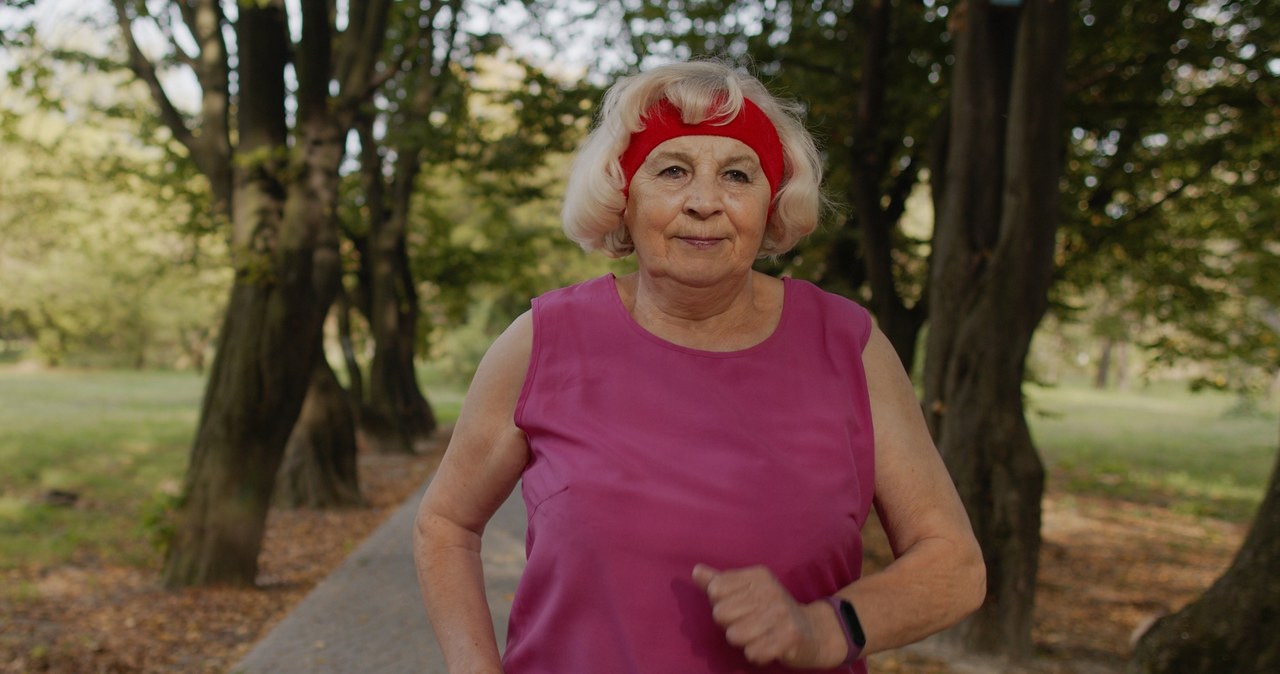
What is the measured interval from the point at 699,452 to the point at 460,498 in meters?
0.55

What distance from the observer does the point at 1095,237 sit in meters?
13.2

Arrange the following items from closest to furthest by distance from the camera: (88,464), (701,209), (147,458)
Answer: (701,209), (88,464), (147,458)

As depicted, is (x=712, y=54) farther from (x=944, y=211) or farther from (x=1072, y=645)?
(x=1072, y=645)

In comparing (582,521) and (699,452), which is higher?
(699,452)

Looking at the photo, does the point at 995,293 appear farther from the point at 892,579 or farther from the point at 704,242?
the point at 892,579

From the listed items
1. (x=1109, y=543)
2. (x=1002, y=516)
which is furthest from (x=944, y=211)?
(x=1109, y=543)

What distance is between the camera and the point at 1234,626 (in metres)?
4.32

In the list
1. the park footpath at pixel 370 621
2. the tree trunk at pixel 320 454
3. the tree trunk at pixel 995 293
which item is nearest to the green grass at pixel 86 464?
the tree trunk at pixel 320 454

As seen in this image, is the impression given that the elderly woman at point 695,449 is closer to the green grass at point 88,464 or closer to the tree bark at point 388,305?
the green grass at point 88,464

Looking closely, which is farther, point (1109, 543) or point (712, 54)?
point (1109, 543)

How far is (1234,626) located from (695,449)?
320 cm

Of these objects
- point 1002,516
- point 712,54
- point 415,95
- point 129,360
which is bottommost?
point 129,360

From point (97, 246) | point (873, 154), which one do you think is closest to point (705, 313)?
point (873, 154)

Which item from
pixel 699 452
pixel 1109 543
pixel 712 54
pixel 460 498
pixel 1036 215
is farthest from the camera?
pixel 1109 543
